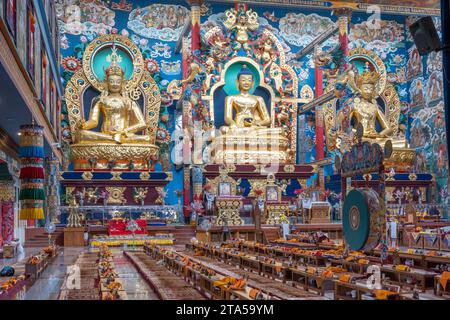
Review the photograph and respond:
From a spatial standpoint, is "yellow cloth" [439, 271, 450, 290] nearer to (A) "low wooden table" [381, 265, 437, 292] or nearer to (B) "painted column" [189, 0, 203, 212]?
(A) "low wooden table" [381, 265, 437, 292]

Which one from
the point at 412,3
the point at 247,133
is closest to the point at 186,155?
the point at 247,133

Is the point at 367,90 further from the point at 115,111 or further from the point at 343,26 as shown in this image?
the point at 115,111

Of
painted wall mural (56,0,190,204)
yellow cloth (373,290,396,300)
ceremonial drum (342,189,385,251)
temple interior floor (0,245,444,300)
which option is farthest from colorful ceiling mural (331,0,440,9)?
yellow cloth (373,290,396,300)

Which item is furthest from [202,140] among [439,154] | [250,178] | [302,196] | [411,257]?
[411,257]

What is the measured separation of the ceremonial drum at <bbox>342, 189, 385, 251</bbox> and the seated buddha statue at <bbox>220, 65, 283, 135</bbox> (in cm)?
1137

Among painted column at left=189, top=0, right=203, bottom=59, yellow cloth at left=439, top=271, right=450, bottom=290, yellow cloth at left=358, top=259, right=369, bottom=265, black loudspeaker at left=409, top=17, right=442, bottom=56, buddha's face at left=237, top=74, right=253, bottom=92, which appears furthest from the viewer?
buddha's face at left=237, top=74, right=253, bottom=92

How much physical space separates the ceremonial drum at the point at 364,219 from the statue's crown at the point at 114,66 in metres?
12.0

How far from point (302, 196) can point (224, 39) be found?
6.42m

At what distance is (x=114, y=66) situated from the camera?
791 inches

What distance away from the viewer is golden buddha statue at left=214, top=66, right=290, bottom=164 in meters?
19.7

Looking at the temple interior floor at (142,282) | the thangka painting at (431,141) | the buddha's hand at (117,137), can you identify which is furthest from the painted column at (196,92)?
the thangka painting at (431,141)

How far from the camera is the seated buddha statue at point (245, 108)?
826 inches

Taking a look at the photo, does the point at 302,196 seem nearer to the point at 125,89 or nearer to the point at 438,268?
the point at 125,89

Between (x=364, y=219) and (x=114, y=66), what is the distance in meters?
12.8
